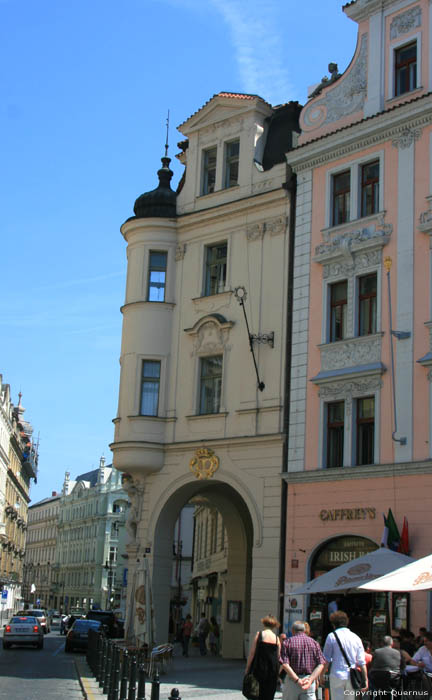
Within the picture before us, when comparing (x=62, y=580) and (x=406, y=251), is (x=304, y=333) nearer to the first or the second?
(x=406, y=251)

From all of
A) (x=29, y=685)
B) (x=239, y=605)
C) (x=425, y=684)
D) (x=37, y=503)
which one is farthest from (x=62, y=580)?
(x=425, y=684)

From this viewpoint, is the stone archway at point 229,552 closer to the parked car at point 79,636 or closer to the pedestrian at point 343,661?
the parked car at point 79,636

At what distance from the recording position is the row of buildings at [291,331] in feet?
79.4

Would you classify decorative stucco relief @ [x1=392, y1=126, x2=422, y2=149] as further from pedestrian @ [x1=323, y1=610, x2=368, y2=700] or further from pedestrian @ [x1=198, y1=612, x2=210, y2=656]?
pedestrian @ [x1=198, y1=612, x2=210, y2=656]

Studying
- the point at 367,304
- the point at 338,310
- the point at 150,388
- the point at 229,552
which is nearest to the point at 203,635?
the point at 229,552

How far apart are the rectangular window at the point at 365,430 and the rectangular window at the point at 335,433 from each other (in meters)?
0.64

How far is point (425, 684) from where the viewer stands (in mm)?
14312

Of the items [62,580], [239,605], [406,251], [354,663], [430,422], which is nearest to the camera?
[354,663]

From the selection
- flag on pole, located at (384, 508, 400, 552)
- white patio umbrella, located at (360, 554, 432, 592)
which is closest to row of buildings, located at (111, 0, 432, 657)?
flag on pole, located at (384, 508, 400, 552)

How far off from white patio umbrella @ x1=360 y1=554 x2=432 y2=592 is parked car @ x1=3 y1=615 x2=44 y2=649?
993 inches

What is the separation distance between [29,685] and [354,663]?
37.0ft

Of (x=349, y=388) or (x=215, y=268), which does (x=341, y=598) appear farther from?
(x=215, y=268)

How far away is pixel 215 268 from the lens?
31094 millimetres

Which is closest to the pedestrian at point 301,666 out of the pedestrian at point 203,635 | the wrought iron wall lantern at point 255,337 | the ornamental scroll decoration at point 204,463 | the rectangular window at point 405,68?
the wrought iron wall lantern at point 255,337
